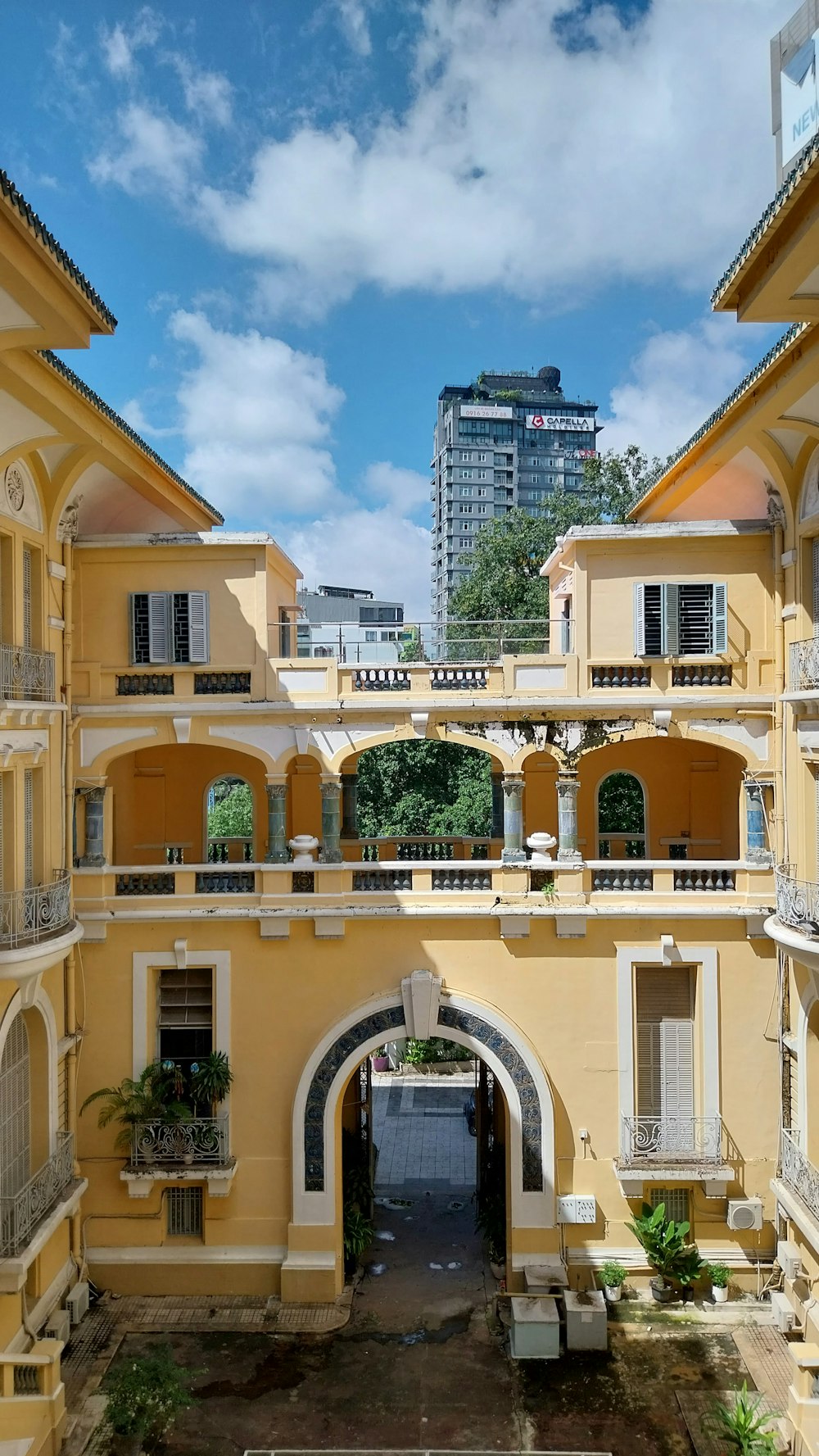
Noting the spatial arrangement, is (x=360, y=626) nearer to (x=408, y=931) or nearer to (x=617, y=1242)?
(x=408, y=931)

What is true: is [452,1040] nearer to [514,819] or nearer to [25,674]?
[514,819]

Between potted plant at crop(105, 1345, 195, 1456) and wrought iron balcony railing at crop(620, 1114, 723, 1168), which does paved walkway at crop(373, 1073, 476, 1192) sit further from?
potted plant at crop(105, 1345, 195, 1456)

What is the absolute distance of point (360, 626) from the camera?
1930cm

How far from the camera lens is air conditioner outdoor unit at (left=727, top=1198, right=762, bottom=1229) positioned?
17.5m

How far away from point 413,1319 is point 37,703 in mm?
12211

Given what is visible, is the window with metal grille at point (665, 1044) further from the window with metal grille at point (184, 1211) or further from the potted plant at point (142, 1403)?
the potted plant at point (142, 1403)

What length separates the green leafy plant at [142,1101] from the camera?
58.5 feet

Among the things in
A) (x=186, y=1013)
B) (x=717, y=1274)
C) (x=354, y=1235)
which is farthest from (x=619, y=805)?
(x=186, y=1013)

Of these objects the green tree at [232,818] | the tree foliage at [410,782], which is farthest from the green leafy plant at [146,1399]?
the green tree at [232,818]

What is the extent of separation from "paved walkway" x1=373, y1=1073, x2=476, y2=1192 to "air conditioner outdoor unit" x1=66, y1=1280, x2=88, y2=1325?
722 centimetres

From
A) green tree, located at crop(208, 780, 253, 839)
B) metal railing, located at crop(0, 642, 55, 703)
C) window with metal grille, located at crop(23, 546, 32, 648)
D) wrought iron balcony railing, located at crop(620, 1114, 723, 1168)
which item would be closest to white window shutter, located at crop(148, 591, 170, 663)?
metal railing, located at crop(0, 642, 55, 703)

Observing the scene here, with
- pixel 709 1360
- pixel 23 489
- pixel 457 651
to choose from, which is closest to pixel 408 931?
pixel 457 651

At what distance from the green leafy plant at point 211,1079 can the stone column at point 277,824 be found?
11.9 ft

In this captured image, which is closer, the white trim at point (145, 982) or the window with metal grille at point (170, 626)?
the white trim at point (145, 982)
